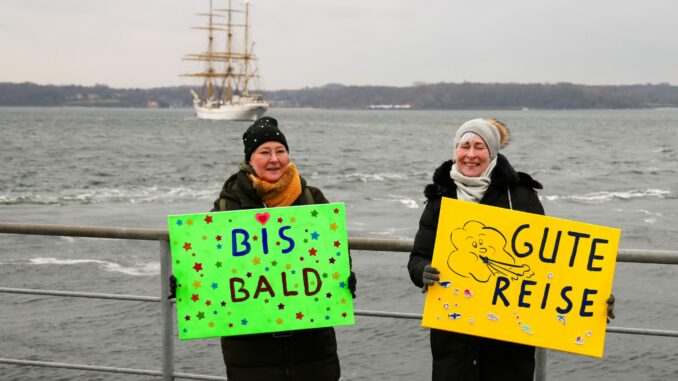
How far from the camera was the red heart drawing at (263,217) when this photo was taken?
3.82 meters

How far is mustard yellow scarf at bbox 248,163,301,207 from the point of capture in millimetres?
3781

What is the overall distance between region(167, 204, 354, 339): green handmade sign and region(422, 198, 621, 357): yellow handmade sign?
0.45 metres

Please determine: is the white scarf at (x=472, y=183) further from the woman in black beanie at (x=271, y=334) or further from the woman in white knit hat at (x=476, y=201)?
the woman in black beanie at (x=271, y=334)

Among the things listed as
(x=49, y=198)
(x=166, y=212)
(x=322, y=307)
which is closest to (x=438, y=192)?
(x=322, y=307)

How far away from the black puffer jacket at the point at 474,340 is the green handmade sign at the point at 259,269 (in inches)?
14.4

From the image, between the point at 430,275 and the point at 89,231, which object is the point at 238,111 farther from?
the point at 430,275

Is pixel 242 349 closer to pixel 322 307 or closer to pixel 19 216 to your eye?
pixel 322 307

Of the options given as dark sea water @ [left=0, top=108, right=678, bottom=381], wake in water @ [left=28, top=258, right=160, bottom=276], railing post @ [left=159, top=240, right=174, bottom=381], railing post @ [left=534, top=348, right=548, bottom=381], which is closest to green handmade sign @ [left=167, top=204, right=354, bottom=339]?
railing post @ [left=159, top=240, right=174, bottom=381]

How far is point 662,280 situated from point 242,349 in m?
15.7

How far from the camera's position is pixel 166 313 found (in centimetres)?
470

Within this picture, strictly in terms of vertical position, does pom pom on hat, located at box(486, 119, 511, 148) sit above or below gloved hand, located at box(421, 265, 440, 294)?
above

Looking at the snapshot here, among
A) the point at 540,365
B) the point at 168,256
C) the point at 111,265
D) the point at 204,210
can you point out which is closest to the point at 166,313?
the point at 168,256

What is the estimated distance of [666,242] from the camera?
22.9 metres

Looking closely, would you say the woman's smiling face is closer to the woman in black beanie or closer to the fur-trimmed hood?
the fur-trimmed hood
